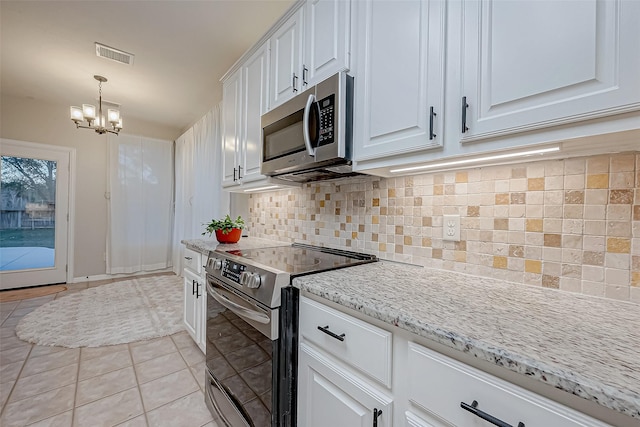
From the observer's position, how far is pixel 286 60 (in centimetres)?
163

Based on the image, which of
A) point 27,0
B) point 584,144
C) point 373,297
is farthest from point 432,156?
point 27,0

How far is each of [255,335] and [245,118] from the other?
1.56 meters

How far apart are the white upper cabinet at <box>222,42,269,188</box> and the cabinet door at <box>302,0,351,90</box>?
459 mm

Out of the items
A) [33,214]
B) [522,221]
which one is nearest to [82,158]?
[33,214]

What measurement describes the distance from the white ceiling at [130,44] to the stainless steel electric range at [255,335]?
1.87 meters

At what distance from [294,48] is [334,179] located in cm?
79

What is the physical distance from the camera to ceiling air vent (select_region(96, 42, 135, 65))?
2.60m

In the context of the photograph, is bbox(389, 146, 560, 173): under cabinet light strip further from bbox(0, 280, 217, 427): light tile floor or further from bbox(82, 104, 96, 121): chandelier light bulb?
bbox(82, 104, 96, 121): chandelier light bulb

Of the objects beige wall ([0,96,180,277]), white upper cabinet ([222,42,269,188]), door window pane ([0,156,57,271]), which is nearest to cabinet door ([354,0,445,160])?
white upper cabinet ([222,42,269,188])

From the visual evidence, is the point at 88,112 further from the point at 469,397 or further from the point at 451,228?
the point at 469,397

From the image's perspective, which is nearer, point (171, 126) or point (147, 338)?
point (147, 338)

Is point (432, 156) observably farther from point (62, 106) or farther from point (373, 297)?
point (62, 106)

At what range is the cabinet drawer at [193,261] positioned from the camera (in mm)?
1967

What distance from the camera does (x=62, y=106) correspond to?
158 inches
